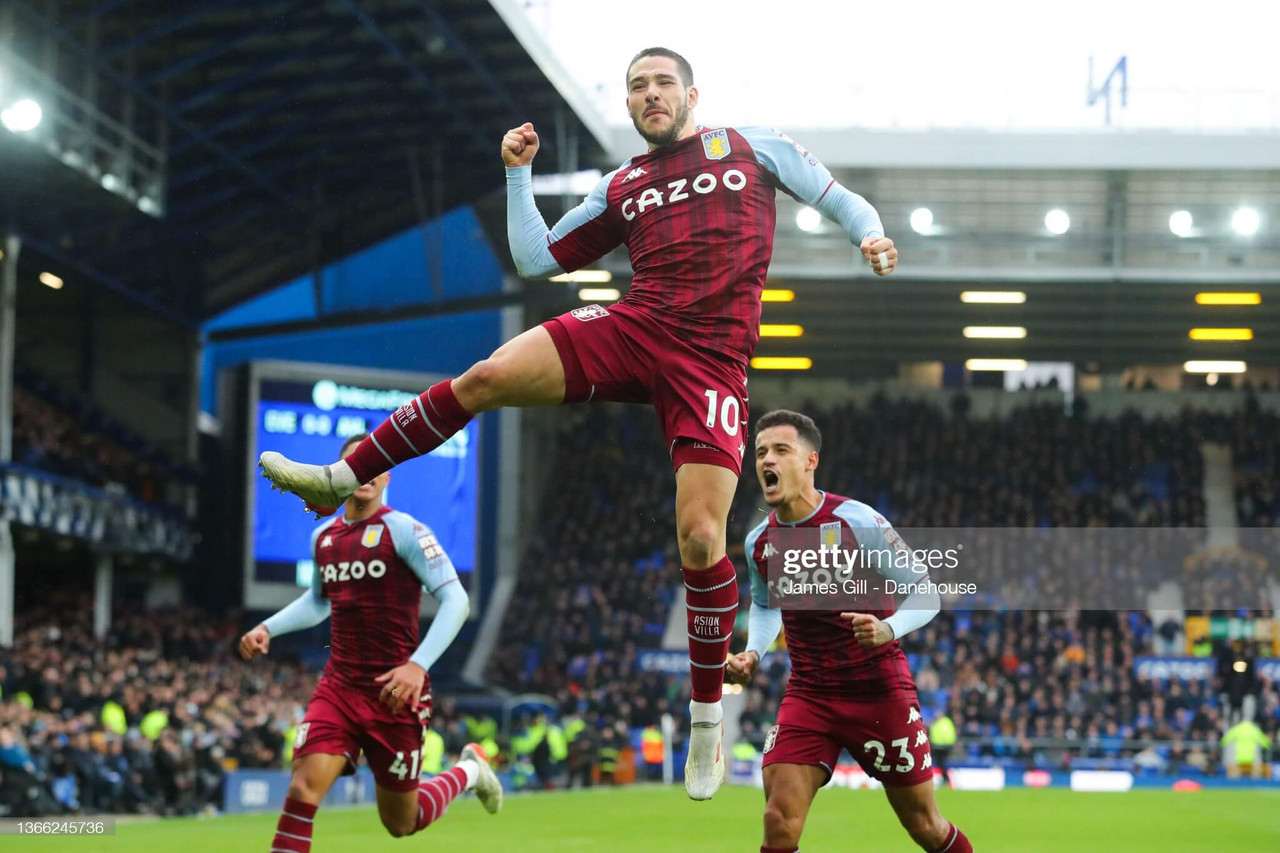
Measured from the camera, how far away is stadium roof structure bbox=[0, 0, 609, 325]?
24703 mm

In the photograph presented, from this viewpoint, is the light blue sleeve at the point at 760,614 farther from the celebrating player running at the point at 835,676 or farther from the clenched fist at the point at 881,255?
the clenched fist at the point at 881,255

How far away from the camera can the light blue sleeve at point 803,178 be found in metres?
6.50

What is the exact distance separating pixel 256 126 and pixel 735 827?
18.2 metres

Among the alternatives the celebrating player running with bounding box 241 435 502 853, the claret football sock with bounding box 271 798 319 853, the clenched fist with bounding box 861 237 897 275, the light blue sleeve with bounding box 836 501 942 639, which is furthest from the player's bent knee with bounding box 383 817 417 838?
the clenched fist with bounding box 861 237 897 275

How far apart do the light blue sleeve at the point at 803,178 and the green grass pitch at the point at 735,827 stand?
25.6 feet

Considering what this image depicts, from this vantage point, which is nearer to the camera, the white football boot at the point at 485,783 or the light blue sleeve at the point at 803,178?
the light blue sleeve at the point at 803,178

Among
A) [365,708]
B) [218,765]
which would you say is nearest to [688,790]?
[365,708]

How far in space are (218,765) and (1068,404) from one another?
27.4 meters

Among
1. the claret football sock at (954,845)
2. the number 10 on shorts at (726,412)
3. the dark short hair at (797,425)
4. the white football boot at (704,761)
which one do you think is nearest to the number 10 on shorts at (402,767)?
the white football boot at (704,761)

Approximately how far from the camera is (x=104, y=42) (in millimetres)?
25906

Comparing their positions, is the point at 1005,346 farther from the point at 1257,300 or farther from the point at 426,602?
the point at 426,602

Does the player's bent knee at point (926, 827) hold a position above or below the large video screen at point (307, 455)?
below

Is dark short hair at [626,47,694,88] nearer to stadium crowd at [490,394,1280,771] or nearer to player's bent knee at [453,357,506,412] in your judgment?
player's bent knee at [453,357,506,412]

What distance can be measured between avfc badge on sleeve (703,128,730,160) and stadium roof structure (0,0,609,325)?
17857mm
